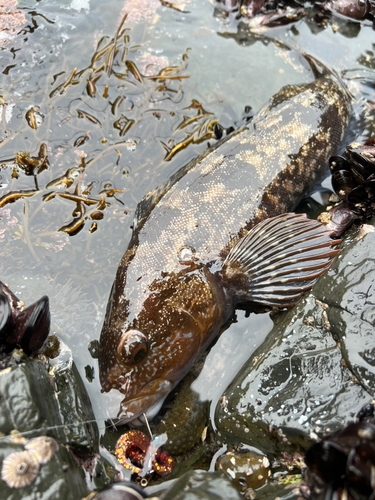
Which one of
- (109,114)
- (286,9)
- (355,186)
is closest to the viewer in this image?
(355,186)

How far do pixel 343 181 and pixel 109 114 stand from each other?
2.93 m

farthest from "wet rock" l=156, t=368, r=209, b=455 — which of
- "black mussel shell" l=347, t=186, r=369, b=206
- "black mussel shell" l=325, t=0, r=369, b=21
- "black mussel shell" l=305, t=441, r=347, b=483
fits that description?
"black mussel shell" l=325, t=0, r=369, b=21

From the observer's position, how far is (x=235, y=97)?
5.21 metres

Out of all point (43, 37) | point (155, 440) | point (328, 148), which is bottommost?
point (155, 440)

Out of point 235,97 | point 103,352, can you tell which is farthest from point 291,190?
point 103,352

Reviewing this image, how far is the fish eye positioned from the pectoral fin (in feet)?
3.41

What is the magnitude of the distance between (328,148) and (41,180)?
3419mm

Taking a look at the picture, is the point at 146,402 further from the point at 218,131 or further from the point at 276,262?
the point at 218,131

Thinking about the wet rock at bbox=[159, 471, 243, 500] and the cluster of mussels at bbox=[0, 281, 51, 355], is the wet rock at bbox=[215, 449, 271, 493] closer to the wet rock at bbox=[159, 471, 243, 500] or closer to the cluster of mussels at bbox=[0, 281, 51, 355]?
the wet rock at bbox=[159, 471, 243, 500]

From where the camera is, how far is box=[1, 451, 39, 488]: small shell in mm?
2463

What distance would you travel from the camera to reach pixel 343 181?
13.9 feet

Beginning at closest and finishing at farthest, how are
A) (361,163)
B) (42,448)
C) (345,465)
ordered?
1. (345,465)
2. (42,448)
3. (361,163)

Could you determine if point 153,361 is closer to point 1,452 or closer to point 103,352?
point 103,352

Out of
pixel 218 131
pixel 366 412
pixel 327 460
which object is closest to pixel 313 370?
pixel 366 412
